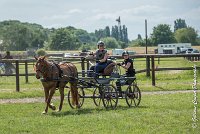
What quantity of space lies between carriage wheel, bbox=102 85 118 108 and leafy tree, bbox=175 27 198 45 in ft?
517

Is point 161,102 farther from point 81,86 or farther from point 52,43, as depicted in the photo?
point 52,43

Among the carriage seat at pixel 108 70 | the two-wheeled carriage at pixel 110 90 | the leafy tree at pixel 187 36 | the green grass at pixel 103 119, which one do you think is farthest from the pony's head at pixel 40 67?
the leafy tree at pixel 187 36

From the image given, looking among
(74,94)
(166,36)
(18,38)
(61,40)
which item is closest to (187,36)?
(166,36)

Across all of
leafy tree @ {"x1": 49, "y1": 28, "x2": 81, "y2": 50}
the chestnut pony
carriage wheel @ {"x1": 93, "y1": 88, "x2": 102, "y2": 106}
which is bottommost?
carriage wheel @ {"x1": 93, "y1": 88, "x2": 102, "y2": 106}

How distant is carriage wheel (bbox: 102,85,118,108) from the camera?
1410 centimetres

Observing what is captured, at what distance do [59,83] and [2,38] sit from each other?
534 feet

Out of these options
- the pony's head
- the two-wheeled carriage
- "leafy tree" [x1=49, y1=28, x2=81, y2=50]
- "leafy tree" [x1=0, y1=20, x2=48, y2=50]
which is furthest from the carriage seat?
"leafy tree" [x1=0, y1=20, x2=48, y2=50]

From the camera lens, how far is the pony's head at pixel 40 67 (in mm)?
13156

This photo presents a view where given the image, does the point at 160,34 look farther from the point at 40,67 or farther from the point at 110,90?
the point at 40,67

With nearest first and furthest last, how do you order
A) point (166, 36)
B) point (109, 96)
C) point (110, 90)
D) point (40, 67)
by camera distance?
point (40, 67), point (109, 96), point (110, 90), point (166, 36)

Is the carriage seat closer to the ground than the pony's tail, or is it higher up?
higher up

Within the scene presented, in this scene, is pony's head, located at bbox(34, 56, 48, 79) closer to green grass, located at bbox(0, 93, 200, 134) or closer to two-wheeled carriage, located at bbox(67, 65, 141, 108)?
green grass, located at bbox(0, 93, 200, 134)

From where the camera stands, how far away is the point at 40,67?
43.4 ft

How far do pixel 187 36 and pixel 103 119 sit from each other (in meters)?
164
